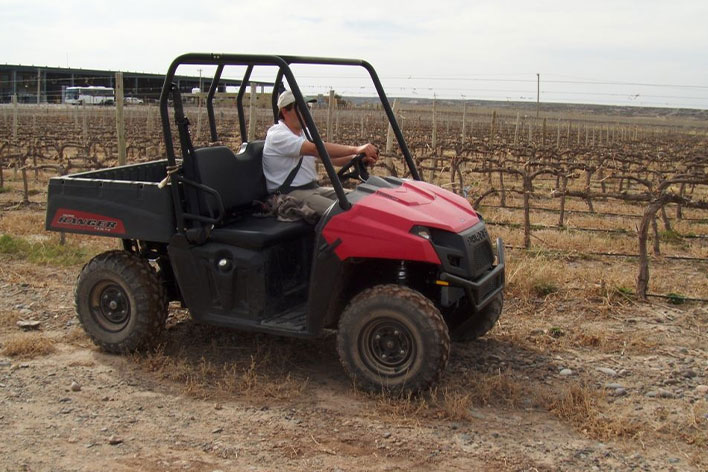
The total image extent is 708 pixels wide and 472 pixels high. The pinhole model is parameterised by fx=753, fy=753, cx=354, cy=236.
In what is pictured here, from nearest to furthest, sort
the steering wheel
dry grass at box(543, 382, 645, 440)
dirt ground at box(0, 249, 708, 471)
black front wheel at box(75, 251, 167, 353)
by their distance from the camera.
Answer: dirt ground at box(0, 249, 708, 471), dry grass at box(543, 382, 645, 440), the steering wheel, black front wheel at box(75, 251, 167, 353)

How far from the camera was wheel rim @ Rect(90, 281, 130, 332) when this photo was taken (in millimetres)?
5309

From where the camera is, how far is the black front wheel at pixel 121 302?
520cm

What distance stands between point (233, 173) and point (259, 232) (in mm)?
627

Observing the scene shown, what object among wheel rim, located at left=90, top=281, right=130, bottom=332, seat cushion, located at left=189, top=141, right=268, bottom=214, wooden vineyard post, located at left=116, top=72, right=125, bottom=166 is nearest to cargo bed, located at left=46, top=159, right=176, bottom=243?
seat cushion, located at left=189, top=141, right=268, bottom=214

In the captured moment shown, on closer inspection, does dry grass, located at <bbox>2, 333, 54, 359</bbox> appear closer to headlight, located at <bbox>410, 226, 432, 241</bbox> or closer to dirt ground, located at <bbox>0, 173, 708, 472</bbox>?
dirt ground, located at <bbox>0, 173, 708, 472</bbox>

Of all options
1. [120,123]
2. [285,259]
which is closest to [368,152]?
[285,259]

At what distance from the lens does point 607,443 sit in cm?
395

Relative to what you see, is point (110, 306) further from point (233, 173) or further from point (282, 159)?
point (282, 159)

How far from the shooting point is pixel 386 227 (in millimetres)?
4445

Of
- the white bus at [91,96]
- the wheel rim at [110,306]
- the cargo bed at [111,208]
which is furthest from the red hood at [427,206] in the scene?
the white bus at [91,96]

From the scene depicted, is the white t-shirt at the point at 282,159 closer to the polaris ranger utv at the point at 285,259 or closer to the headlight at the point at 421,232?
the polaris ranger utv at the point at 285,259

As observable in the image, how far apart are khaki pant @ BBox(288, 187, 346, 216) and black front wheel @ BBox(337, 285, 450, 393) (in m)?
0.73

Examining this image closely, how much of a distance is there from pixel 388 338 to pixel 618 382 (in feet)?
5.07

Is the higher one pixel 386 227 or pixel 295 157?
pixel 295 157
